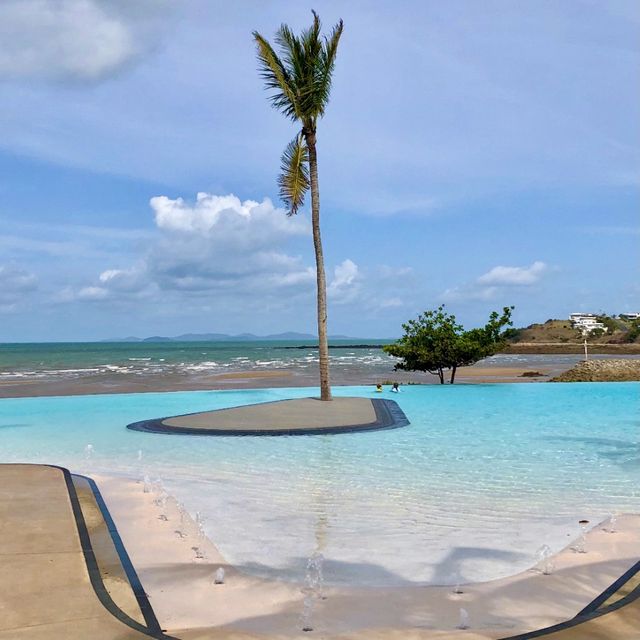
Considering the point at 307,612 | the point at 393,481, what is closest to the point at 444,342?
the point at 393,481

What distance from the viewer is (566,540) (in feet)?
20.0

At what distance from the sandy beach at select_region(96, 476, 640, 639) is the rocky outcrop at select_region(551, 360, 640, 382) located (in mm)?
21917

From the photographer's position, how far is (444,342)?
25266 millimetres

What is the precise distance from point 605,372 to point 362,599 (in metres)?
24.5

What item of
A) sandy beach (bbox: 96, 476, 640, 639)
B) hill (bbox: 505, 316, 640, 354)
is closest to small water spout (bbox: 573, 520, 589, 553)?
sandy beach (bbox: 96, 476, 640, 639)

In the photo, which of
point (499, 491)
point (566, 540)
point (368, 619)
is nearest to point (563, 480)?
point (499, 491)

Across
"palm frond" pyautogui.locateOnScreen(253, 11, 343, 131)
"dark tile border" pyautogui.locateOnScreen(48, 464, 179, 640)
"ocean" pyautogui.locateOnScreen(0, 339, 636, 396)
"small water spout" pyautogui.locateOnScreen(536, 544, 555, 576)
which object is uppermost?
"palm frond" pyautogui.locateOnScreen(253, 11, 343, 131)

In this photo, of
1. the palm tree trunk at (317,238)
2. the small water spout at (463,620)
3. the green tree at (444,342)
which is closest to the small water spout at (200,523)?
the small water spout at (463,620)

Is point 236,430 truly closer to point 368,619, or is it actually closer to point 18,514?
point 18,514

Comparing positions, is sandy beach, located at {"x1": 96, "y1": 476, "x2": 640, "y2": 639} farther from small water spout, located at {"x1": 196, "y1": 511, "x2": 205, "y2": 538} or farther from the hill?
the hill

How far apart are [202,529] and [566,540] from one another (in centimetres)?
340

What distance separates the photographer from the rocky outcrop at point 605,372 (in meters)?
26.1

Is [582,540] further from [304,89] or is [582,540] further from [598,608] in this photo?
[304,89]

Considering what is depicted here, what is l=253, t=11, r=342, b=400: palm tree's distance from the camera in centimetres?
1639
